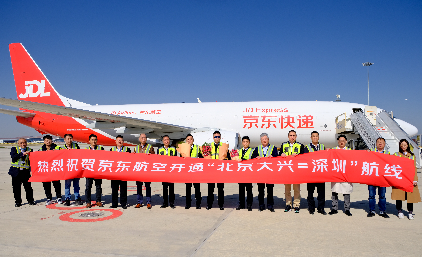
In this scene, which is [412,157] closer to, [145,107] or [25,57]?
[145,107]

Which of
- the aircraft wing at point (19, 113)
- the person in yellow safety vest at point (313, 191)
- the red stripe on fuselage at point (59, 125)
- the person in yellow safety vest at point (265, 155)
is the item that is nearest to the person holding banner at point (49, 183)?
the person in yellow safety vest at point (265, 155)

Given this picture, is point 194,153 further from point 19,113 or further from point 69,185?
point 19,113

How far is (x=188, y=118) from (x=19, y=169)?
981 cm

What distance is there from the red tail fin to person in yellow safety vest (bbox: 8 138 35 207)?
1163 centimetres

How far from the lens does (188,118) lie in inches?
647

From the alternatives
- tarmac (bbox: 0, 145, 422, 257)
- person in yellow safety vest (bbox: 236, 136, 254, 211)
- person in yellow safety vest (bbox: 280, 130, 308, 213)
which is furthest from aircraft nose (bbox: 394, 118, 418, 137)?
person in yellow safety vest (bbox: 236, 136, 254, 211)

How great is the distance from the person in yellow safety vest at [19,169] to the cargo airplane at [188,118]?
5.94 m

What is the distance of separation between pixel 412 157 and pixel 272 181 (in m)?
3.26

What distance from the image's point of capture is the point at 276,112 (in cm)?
1570

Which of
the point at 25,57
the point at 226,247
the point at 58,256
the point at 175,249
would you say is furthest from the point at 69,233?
the point at 25,57

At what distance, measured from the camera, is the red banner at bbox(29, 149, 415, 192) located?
6520 mm

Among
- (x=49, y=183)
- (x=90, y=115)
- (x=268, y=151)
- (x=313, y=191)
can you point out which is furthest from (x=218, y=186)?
(x=90, y=115)

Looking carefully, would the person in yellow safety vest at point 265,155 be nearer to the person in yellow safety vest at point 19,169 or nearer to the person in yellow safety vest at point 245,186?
the person in yellow safety vest at point 245,186

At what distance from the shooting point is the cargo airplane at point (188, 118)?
49.7ft
